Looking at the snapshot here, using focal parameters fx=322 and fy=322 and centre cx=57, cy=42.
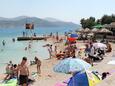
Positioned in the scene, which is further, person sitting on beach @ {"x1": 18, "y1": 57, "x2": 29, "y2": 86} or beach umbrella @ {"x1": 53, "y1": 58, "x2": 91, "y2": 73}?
beach umbrella @ {"x1": 53, "y1": 58, "x2": 91, "y2": 73}

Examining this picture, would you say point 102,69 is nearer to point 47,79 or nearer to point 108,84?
point 47,79

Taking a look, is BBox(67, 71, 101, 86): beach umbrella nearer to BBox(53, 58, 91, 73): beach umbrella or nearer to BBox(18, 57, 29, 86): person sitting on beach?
BBox(18, 57, 29, 86): person sitting on beach

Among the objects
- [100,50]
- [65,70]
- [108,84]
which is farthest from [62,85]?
[100,50]

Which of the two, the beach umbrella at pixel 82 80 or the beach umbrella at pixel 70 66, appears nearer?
the beach umbrella at pixel 82 80

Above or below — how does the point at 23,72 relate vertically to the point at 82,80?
below

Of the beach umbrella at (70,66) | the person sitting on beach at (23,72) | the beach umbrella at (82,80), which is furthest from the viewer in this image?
the beach umbrella at (70,66)

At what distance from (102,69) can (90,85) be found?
8327 mm

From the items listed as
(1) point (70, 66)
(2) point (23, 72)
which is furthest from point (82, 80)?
(1) point (70, 66)

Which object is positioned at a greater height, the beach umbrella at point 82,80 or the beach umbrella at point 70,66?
the beach umbrella at point 82,80

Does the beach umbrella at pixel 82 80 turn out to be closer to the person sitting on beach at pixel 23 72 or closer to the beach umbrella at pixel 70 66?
the person sitting on beach at pixel 23 72

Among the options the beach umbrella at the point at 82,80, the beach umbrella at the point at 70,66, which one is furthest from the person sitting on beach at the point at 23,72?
the beach umbrella at the point at 82,80

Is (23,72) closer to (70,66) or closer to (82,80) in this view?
(70,66)

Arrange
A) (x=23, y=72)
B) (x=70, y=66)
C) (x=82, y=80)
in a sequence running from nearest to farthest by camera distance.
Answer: (x=82, y=80)
(x=23, y=72)
(x=70, y=66)

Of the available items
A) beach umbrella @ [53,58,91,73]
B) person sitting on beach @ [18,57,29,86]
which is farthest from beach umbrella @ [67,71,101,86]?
beach umbrella @ [53,58,91,73]
